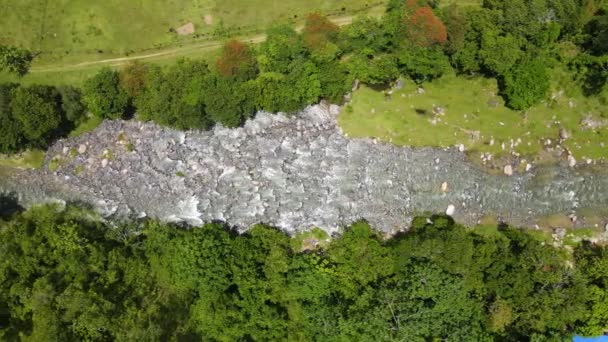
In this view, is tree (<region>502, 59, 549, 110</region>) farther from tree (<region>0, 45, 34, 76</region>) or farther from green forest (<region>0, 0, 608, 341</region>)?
tree (<region>0, 45, 34, 76</region>)

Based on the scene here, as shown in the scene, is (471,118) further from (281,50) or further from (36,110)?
(36,110)

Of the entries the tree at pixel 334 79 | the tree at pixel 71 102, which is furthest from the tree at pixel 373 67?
the tree at pixel 71 102

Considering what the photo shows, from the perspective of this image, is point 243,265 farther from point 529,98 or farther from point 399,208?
point 529,98

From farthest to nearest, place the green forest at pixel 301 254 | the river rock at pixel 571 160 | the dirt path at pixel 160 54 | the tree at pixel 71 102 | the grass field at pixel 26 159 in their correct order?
the river rock at pixel 571 160, the grass field at pixel 26 159, the dirt path at pixel 160 54, the tree at pixel 71 102, the green forest at pixel 301 254

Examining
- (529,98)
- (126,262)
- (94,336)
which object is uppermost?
(529,98)

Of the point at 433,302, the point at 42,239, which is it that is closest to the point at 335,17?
the point at 433,302

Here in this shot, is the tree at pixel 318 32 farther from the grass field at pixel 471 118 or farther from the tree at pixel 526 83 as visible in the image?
the tree at pixel 526 83
